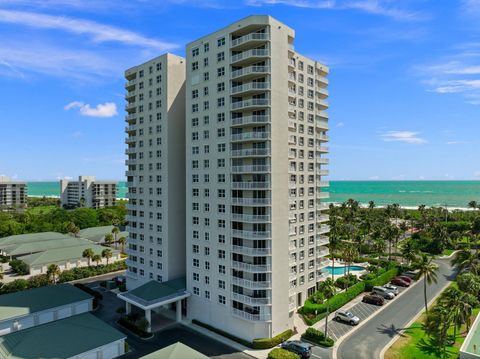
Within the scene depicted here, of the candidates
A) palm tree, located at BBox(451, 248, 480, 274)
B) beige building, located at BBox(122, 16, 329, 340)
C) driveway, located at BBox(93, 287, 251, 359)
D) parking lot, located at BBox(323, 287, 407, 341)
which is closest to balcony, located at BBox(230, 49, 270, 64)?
beige building, located at BBox(122, 16, 329, 340)

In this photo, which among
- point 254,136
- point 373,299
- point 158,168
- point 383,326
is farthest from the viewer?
point 373,299

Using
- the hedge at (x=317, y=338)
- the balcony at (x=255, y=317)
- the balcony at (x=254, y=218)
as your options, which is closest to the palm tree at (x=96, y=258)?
the balcony at (x=255, y=317)

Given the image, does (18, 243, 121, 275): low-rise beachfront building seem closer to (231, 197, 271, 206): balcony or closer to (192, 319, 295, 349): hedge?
(192, 319, 295, 349): hedge

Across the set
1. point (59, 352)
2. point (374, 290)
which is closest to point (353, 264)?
point (374, 290)

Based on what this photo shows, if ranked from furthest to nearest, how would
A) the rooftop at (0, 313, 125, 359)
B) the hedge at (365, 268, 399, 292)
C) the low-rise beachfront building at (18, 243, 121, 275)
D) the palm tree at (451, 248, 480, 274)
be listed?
the low-rise beachfront building at (18, 243, 121, 275)
the hedge at (365, 268, 399, 292)
the palm tree at (451, 248, 480, 274)
the rooftop at (0, 313, 125, 359)

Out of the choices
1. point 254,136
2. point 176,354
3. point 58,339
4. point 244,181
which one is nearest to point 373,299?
point 244,181

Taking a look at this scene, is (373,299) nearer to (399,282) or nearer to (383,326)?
(383,326)
